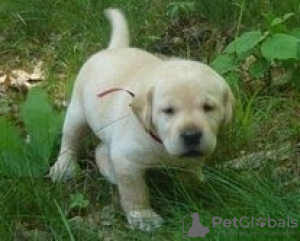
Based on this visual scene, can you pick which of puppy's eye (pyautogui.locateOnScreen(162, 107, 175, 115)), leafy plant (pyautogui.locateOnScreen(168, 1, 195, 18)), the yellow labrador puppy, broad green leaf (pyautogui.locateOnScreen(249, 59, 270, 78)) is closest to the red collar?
the yellow labrador puppy

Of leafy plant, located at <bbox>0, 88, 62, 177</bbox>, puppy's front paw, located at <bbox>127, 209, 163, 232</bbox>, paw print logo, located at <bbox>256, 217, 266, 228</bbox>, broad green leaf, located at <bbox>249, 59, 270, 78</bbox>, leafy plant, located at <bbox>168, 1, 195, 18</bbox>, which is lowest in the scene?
puppy's front paw, located at <bbox>127, 209, 163, 232</bbox>

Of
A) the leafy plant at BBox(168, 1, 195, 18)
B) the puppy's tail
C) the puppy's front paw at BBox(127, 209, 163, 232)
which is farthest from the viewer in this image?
the leafy plant at BBox(168, 1, 195, 18)

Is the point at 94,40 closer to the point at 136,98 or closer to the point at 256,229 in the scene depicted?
the point at 136,98

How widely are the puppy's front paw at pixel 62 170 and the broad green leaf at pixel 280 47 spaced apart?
1.06m

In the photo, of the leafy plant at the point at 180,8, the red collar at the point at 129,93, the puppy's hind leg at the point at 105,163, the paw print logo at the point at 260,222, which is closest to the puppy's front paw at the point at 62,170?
the puppy's hind leg at the point at 105,163

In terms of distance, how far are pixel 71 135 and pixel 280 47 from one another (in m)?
1.10

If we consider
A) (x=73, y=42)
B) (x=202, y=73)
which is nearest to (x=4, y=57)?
(x=73, y=42)

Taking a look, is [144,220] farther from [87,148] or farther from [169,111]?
[87,148]

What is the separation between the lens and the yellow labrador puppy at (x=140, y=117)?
335cm

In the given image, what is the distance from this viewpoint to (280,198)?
329cm

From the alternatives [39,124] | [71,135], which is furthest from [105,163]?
→ [39,124]

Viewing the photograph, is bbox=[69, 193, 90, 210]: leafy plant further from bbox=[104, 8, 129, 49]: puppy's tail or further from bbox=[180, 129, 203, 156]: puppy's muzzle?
bbox=[104, 8, 129, 49]: puppy's tail

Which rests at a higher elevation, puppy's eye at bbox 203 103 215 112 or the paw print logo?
puppy's eye at bbox 203 103 215 112

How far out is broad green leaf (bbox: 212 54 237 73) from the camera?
4367mm
